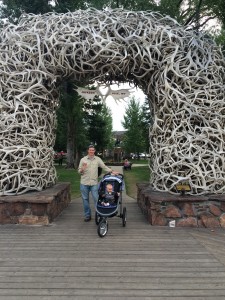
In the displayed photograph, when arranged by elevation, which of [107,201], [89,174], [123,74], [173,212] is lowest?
[173,212]

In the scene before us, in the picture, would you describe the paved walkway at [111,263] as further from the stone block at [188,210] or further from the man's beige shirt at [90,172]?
the man's beige shirt at [90,172]

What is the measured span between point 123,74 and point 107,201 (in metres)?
3.12

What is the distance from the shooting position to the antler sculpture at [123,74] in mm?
6637

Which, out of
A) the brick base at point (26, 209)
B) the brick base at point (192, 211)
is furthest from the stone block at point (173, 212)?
the brick base at point (26, 209)

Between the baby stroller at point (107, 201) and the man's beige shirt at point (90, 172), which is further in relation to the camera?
the man's beige shirt at point (90, 172)

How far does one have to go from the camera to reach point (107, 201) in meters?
6.07

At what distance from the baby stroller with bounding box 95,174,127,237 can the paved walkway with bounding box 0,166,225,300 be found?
24 centimetres

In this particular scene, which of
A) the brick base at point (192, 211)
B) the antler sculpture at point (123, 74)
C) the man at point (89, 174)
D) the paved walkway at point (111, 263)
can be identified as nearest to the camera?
the paved walkway at point (111, 263)

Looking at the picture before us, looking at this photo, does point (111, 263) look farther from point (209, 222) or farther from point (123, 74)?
point (123, 74)

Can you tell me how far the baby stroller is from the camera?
5.76 meters

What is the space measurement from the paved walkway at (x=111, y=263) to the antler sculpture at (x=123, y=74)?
1270mm

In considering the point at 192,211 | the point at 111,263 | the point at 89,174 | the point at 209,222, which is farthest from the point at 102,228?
the point at 209,222

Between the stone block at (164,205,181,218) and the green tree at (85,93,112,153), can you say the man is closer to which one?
the stone block at (164,205,181,218)

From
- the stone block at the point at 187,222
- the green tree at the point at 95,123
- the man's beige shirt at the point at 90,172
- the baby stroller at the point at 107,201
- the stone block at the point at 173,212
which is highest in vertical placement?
the green tree at the point at 95,123
